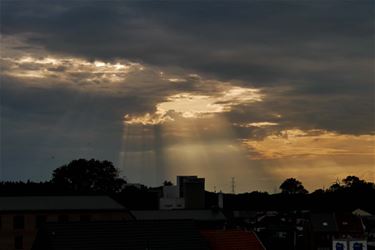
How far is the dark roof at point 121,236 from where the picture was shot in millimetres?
51500

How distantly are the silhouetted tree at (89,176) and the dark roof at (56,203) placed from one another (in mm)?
78215

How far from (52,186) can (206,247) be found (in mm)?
111461

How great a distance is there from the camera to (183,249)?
5384cm

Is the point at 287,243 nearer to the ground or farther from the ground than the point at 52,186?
nearer to the ground

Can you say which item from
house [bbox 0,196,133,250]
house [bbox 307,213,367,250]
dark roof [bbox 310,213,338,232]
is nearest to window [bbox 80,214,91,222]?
house [bbox 0,196,133,250]

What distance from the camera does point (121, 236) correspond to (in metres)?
53.4

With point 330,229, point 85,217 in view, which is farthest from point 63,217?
point 330,229

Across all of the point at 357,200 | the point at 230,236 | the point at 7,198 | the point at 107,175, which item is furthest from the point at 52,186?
the point at 230,236

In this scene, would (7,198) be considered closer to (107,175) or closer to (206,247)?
(206,247)

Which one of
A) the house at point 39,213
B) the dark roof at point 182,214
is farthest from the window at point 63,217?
the dark roof at point 182,214

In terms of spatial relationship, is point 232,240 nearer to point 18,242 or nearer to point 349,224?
point 18,242

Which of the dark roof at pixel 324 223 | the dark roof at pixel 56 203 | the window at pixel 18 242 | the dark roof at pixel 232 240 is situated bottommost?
the window at pixel 18 242

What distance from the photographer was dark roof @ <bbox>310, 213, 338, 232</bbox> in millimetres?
105688

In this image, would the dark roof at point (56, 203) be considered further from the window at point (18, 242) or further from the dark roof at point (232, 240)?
the dark roof at point (232, 240)
